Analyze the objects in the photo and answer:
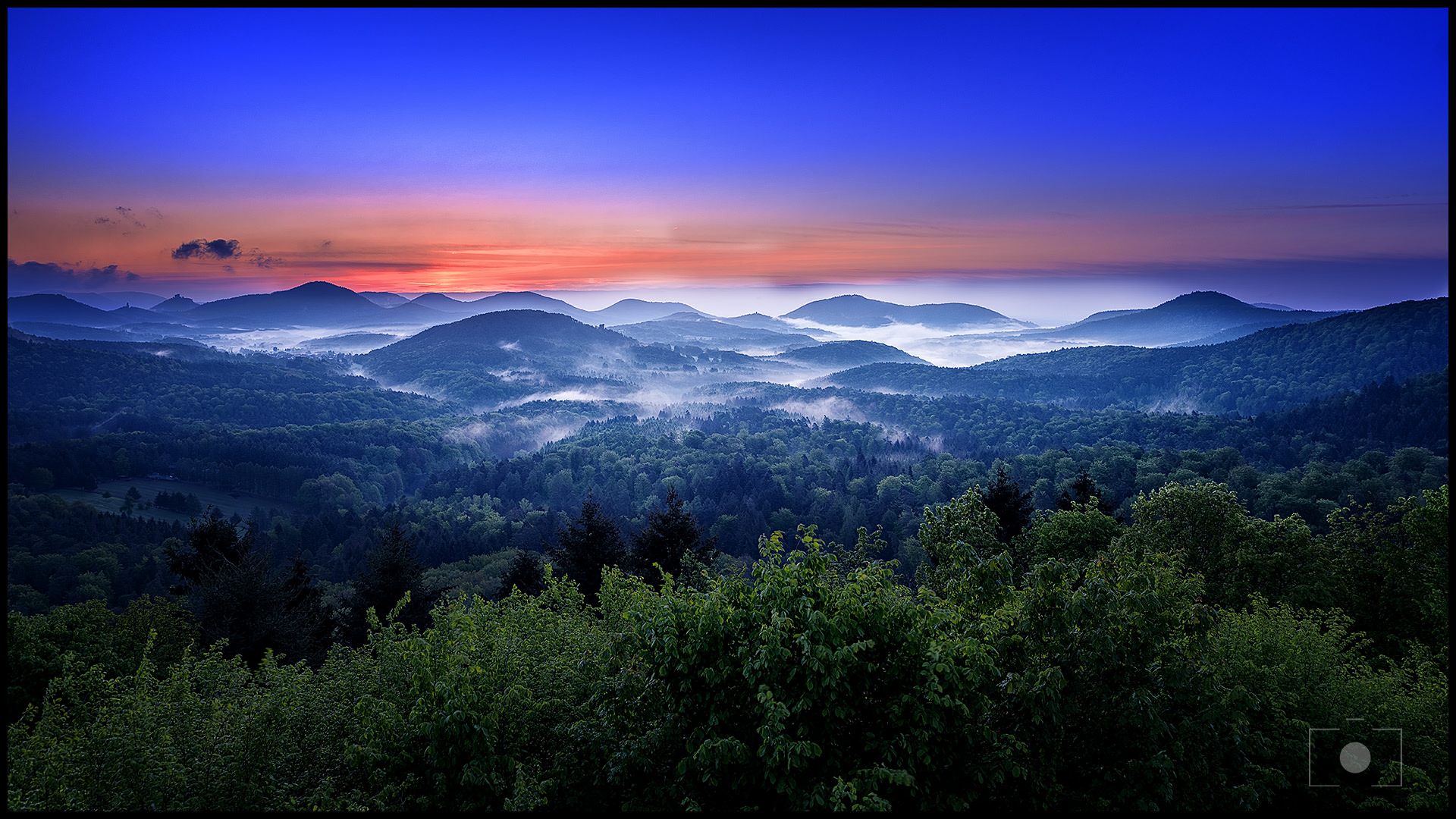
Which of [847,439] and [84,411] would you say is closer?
[847,439]

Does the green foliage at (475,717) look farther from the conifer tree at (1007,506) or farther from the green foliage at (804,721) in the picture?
the conifer tree at (1007,506)

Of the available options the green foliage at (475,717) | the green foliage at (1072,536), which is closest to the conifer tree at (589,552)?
the green foliage at (475,717)

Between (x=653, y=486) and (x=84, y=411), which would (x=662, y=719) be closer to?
(x=653, y=486)

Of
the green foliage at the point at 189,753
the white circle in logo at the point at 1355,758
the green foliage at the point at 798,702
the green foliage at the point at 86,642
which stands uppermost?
the green foliage at the point at 798,702

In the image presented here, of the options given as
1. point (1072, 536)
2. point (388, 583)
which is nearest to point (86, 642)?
point (388, 583)

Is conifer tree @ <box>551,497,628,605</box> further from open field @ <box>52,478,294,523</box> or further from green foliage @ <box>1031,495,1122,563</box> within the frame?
open field @ <box>52,478,294,523</box>

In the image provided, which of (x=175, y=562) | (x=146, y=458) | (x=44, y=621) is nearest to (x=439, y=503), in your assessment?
(x=146, y=458)

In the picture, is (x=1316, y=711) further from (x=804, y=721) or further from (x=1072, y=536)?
(x=1072, y=536)

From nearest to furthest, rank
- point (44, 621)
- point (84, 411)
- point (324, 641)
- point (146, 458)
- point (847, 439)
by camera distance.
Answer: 1. point (44, 621)
2. point (324, 641)
3. point (146, 458)
4. point (847, 439)
5. point (84, 411)
